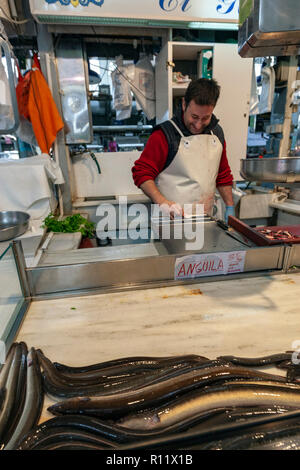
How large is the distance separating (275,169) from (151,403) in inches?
32.4

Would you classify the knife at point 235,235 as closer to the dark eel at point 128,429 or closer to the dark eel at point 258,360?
the dark eel at point 258,360

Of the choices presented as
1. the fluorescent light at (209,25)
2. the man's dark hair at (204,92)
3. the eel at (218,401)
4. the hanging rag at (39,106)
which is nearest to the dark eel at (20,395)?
the eel at (218,401)

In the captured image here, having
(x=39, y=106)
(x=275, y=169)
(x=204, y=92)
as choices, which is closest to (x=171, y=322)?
(x=275, y=169)

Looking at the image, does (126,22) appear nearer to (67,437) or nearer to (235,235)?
(235,235)

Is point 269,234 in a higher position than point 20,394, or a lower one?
higher

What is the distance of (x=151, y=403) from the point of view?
30.4 inches

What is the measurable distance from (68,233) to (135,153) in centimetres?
155

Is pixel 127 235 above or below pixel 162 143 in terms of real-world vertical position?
below

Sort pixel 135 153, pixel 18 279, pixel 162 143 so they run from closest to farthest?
pixel 18 279 → pixel 162 143 → pixel 135 153

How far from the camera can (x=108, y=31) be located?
2869 millimetres

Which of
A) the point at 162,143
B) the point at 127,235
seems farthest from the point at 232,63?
the point at 127,235

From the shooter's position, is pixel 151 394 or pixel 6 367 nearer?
pixel 151 394

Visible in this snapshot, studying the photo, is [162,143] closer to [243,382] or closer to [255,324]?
[255,324]

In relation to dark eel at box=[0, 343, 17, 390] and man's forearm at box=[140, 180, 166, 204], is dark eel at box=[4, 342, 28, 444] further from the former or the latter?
man's forearm at box=[140, 180, 166, 204]
